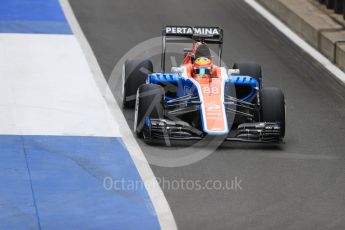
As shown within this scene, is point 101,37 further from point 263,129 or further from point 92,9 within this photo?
point 263,129

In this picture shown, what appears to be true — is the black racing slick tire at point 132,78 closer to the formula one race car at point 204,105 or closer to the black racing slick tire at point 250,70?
the formula one race car at point 204,105

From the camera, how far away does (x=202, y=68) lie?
16297mm

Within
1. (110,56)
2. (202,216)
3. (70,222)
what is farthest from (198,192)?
(110,56)

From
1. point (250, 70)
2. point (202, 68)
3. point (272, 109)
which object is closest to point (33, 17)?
point (250, 70)

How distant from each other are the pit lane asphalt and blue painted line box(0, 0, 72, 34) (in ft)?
1.49

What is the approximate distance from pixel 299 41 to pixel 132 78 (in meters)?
6.09

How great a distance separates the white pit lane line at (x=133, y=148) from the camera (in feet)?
43.4

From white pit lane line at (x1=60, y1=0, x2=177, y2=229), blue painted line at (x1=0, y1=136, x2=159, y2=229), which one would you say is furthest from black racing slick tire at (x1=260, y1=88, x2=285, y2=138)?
blue painted line at (x1=0, y1=136, x2=159, y2=229)

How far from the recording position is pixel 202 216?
43.2 ft

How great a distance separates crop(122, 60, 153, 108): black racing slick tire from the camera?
1711 centimetres

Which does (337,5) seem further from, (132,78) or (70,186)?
(70,186)

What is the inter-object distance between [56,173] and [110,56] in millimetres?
6317

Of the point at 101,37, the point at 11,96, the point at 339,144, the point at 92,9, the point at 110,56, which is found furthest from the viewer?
the point at 92,9

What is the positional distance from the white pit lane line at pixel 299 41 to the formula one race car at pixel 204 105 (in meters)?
3.71
